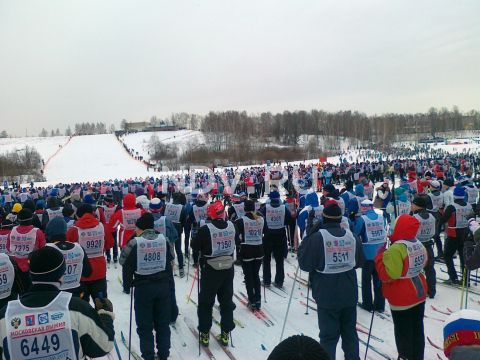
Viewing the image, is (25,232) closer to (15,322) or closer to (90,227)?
(90,227)

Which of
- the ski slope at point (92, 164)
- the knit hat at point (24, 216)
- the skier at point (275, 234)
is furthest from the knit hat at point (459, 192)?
the ski slope at point (92, 164)

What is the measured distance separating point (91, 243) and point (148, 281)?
57.9 inches

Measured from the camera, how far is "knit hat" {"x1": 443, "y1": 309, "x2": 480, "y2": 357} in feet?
5.55

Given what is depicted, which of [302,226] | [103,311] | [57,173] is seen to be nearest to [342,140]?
A: [57,173]

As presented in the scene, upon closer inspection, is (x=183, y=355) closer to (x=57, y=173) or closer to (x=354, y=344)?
(x=354, y=344)

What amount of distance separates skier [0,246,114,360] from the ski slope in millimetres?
46524

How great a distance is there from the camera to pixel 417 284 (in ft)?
13.2

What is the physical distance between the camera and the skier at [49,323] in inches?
96.4

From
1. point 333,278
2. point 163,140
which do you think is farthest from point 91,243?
point 163,140

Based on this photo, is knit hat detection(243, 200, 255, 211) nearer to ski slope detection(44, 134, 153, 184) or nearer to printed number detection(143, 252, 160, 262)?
printed number detection(143, 252, 160, 262)

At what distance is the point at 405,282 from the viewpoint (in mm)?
3990

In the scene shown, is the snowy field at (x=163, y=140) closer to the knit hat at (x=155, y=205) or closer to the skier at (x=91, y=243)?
the knit hat at (x=155, y=205)

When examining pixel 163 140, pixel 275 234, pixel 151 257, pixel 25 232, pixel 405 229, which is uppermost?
pixel 163 140

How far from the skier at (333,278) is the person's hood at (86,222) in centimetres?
311
